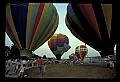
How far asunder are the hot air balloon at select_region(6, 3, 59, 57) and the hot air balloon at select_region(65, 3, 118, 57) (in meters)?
1.38

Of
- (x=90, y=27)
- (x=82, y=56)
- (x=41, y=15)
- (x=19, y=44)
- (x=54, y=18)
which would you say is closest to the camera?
(x=90, y=27)

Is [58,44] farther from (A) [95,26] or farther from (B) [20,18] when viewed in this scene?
(A) [95,26]

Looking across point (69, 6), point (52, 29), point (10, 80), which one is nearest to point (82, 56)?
point (52, 29)

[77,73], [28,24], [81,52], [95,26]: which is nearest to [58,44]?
[77,73]

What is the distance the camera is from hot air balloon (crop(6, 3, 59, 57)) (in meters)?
9.29

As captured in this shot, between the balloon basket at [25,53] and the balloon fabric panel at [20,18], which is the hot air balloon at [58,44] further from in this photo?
the balloon basket at [25,53]

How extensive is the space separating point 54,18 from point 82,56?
38.6 ft

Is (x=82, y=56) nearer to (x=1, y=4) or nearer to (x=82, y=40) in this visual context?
(x=82, y=40)

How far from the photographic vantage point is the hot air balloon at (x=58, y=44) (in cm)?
1633

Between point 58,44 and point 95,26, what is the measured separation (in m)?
8.72

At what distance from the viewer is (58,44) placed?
16625 millimetres

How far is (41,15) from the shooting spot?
1017 cm

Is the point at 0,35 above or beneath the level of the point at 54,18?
beneath

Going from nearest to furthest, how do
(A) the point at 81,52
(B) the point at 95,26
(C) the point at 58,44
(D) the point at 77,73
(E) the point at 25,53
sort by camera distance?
(B) the point at 95,26
(E) the point at 25,53
(D) the point at 77,73
(C) the point at 58,44
(A) the point at 81,52
